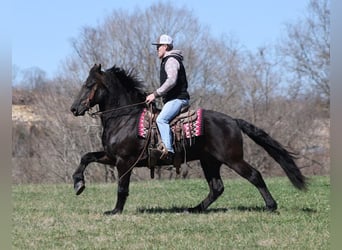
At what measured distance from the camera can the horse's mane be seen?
9281mm

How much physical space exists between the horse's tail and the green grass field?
537mm

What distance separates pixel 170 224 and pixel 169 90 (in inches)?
84.4

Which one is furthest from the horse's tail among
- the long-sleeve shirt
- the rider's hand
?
the rider's hand

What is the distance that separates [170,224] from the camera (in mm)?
7414

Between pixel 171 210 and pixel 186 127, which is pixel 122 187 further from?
pixel 186 127

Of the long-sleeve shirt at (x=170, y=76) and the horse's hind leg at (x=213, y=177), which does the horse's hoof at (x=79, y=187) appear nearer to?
the long-sleeve shirt at (x=170, y=76)

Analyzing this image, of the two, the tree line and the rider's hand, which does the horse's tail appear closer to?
the rider's hand

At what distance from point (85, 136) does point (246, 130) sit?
25.0m

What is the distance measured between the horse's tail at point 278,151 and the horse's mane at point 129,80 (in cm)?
167

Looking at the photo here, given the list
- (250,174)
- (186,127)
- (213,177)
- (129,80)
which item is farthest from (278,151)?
(129,80)

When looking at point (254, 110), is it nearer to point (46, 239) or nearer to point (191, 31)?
point (191, 31)

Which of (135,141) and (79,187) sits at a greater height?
(135,141)

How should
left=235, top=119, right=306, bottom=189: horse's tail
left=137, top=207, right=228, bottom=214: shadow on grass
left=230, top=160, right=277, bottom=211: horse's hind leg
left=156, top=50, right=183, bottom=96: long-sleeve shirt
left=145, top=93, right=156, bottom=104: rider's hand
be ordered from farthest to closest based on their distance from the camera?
left=137, top=207, right=228, bottom=214: shadow on grass < left=235, top=119, right=306, bottom=189: horse's tail < left=230, top=160, right=277, bottom=211: horse's hind leg < left=145, top=93, right=156, bottom=104: rider's hand < left=156, top=50, right=183, bottom=96: long-sleeve shirt

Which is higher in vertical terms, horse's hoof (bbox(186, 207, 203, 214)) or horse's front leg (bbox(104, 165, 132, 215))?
horse's front leg (bbox(104, 165, 132, 215))
